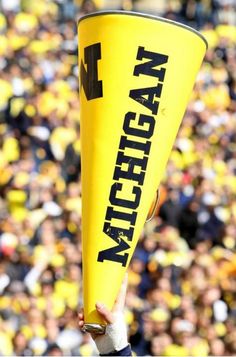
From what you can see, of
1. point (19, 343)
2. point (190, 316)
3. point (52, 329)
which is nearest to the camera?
point (19, 343)

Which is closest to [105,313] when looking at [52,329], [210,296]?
[52,329]

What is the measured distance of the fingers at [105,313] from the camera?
11.9 ft

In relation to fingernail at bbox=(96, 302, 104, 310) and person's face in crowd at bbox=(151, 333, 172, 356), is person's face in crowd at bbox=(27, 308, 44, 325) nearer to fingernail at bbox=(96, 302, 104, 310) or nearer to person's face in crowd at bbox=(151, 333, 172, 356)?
person's face in crowd at bbox=(151, 333, 172, 356)

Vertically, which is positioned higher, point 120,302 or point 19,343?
point 120,302

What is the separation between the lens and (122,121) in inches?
144

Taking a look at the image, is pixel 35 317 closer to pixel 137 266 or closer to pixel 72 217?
pixel 137 266

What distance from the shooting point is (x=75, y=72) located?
40.4ft

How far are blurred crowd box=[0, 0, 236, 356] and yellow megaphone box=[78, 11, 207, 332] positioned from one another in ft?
13.6

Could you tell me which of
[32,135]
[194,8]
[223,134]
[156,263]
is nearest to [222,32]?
[194,8]

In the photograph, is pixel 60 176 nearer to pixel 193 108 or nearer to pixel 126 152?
pixel 193 108

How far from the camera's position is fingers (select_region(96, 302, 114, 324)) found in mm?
3637

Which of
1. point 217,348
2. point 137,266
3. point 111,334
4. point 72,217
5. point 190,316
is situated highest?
point 111,334

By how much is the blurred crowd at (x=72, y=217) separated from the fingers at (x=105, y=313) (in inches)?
165

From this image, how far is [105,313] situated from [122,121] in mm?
699
